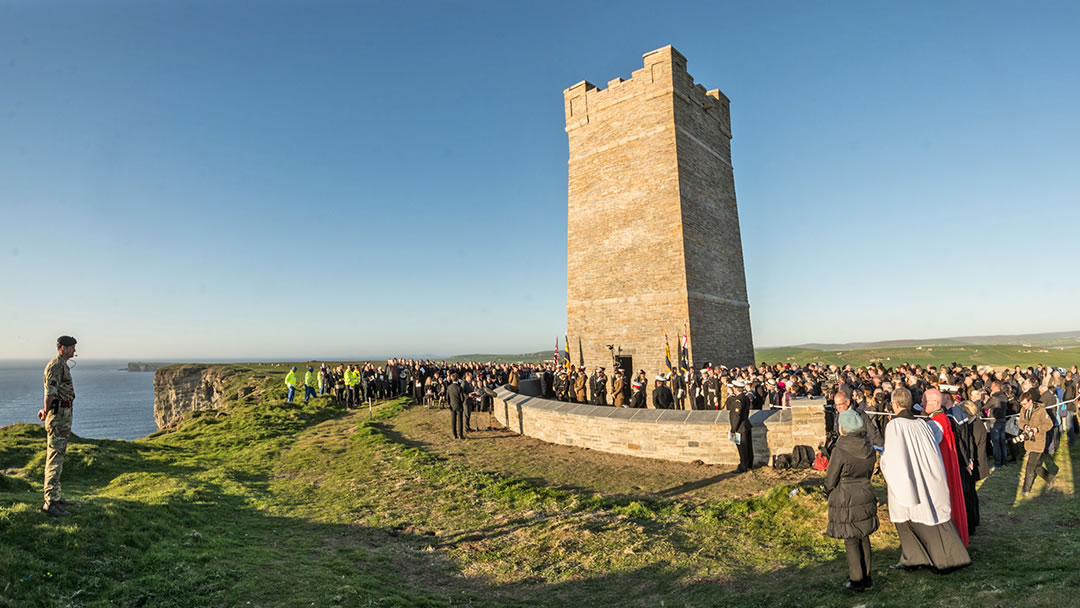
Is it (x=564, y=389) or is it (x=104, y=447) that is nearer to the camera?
(x=104, y=447)

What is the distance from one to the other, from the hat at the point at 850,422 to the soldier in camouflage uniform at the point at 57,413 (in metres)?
8.65

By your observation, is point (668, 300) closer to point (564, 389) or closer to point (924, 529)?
point (564, 389)

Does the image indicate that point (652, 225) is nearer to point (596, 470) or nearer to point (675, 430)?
point (675, 430)

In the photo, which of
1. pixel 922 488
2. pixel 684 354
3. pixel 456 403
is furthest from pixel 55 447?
pixel 684 354

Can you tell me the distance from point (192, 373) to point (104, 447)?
164 feet

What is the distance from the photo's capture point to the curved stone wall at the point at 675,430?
36.2 feet

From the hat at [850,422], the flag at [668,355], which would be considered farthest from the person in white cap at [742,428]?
the flag at [668,355]

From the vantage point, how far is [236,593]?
535 cm

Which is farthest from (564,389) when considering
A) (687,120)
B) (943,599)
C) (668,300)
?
(943,599)

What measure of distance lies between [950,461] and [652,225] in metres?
16.4

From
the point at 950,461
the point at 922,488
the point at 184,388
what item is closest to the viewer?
the point at 922,488

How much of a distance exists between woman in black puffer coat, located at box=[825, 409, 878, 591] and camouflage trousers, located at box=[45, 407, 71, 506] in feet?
28.1

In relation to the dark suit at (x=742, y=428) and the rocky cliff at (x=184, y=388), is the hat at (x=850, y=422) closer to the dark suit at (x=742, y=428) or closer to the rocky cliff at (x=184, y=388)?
the dark suit at (x=742, y=428)

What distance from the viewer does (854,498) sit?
474 centimetres
